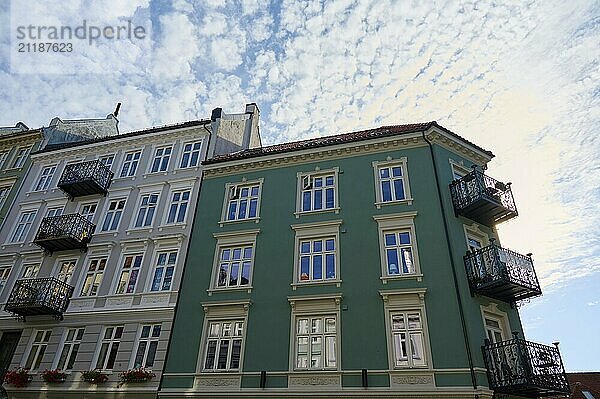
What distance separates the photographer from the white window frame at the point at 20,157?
26780mm

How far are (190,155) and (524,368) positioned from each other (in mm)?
17448

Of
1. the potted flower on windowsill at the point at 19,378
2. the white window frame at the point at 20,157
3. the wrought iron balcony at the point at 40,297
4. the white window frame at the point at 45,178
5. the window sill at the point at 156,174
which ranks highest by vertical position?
the white window frame at the point at 20,157

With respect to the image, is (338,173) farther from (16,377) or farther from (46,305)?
(16,377)

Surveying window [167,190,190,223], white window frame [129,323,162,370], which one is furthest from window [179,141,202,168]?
white window frame [129,323,162,370]

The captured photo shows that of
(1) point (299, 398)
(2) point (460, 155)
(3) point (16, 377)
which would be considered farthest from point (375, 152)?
(3) point (16, 377)

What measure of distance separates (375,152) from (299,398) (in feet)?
34.2

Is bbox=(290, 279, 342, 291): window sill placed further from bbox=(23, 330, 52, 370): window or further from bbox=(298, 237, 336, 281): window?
bbox=(23, 330, 52, 370): window

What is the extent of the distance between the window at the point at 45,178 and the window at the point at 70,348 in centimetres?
1009

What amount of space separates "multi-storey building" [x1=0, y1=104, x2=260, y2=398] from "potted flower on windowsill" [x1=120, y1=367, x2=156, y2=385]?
176 millimetres

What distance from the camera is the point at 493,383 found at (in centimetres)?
1295

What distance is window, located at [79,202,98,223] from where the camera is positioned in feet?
72.8

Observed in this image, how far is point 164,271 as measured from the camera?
18922mm

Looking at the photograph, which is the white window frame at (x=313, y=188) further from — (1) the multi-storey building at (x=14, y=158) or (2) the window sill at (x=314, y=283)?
(1) the multi-storey building at (x=14, y=158)

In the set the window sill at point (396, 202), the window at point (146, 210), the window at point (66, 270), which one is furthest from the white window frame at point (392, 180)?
the window at point (66, 270)
